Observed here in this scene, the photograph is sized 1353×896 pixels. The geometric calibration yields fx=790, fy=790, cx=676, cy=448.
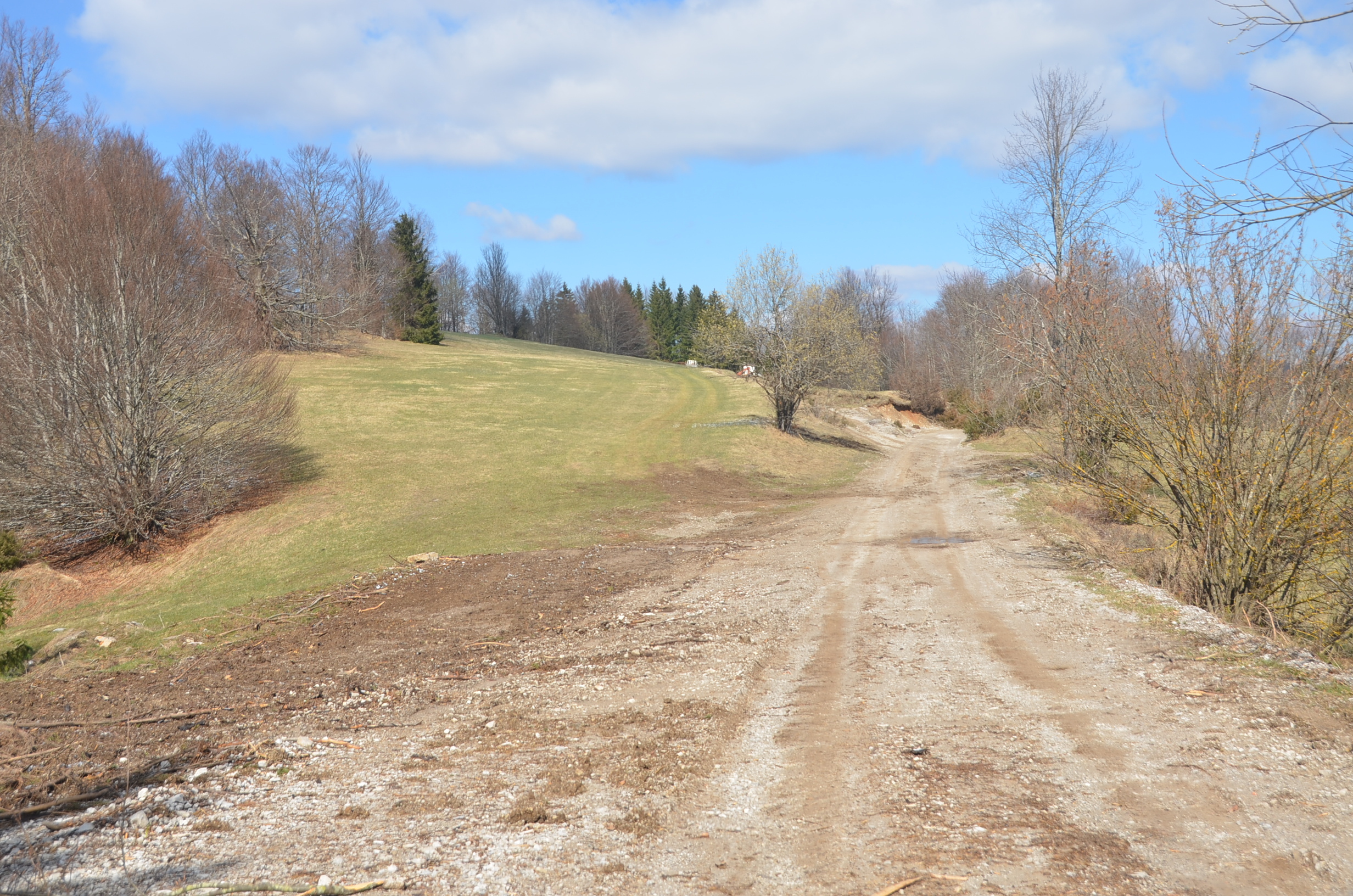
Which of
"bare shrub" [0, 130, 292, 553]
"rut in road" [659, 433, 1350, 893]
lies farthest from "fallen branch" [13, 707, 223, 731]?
"bare shrub" [0, 130, 292, 553]

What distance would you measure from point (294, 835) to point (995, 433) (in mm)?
40375

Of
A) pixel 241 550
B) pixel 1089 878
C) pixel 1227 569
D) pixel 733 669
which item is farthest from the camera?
pixel 241 550

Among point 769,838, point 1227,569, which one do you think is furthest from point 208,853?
point 1227,569

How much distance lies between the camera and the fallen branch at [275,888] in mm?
4074

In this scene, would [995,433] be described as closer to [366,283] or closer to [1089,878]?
[1089,878]

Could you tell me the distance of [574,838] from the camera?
15.5 ft

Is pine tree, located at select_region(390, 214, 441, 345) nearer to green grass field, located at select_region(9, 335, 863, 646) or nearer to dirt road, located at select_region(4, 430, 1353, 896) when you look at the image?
green grass field, located at select_region(9, 335, 863, 646)

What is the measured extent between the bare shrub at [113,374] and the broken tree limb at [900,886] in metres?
21.7

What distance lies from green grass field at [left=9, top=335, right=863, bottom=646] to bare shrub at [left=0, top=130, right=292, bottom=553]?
1764 mm


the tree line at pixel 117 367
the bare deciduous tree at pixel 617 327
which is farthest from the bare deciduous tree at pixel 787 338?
the bare deciduous tree at pixel 617 327

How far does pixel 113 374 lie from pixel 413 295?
51.3 m

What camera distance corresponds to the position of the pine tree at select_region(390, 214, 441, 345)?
67875 millimetres

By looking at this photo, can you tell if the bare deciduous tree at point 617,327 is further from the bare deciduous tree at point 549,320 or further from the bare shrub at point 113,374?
the bare shrub at point 113,374

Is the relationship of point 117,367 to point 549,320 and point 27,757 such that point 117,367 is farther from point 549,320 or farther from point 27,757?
point 549,320
